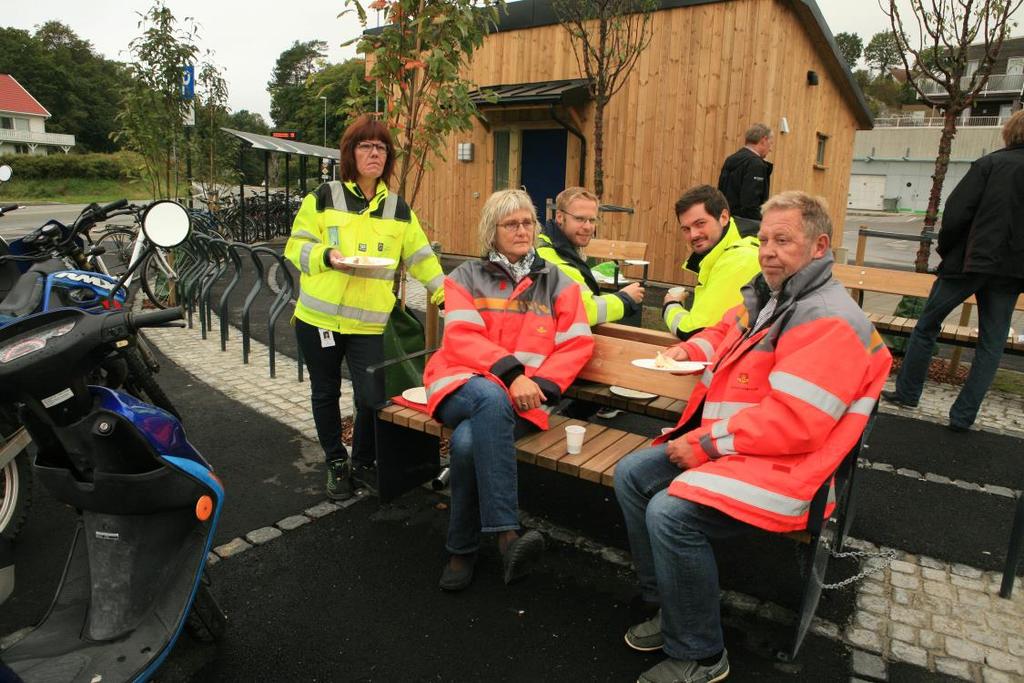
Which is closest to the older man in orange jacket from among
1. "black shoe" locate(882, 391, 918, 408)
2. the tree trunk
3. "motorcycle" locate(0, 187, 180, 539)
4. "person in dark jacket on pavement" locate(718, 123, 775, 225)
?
"motorcycle" locate(0, 187, 180, 539)

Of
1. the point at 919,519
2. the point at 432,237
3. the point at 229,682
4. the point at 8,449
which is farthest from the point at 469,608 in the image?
the point at 432,237

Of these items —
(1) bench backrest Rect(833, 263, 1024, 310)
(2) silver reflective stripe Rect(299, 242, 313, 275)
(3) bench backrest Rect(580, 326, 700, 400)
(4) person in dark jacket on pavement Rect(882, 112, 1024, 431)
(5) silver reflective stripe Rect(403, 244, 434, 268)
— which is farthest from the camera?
(1) bench backrest Rect(833, 263, 1024, 310)

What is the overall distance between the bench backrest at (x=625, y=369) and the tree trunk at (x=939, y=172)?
512cm

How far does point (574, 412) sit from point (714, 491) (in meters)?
2.33

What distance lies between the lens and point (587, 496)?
13.6 ft

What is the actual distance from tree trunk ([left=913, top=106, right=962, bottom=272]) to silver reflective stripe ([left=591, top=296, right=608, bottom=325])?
16.2 ft

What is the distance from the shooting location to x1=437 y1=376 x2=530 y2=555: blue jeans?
10.0ft

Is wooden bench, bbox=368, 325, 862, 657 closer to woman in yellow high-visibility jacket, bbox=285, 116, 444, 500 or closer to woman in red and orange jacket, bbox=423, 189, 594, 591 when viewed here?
woman in red and orange jacket, bbox=423, 189, 594, 591

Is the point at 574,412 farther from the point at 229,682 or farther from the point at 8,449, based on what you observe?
the point at 8,449

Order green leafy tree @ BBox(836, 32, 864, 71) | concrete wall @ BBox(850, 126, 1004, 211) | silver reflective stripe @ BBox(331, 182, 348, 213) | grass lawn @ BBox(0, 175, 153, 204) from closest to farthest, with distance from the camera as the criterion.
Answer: silver reflective stripe @ BBox(331, 182, 348, 213), grass lawn @ BBox(0, 175, 153, 204), concrete wall @ BBox(850, 126, 1004, 211), green leafy tree @ BBox(836, 32, 864, 71)

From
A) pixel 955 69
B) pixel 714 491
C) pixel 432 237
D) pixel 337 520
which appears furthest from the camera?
pixel 432 237

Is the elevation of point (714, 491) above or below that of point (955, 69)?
below

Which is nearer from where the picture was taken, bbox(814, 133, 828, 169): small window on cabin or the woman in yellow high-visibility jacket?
the woman in yellow high-visibility jacket

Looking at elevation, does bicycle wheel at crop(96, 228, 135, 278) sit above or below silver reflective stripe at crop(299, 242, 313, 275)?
below
